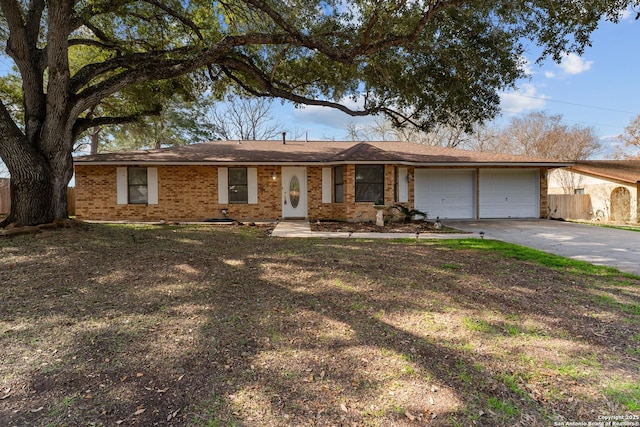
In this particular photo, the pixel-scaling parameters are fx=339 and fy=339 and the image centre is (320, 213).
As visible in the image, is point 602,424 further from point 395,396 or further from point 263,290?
point 263,290

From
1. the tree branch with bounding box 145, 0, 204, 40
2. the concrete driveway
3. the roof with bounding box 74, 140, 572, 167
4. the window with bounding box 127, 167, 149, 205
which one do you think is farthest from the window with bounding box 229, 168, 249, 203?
the concrete driveway

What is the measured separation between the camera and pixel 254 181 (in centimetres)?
1352

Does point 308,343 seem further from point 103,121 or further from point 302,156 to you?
point 302,156

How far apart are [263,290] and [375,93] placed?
7.79m

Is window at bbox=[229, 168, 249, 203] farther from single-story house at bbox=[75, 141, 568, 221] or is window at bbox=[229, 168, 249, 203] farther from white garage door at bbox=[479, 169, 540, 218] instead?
white garage door at bbox=[479, 169, 540, 218]

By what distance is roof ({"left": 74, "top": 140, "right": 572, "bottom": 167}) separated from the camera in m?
12.7

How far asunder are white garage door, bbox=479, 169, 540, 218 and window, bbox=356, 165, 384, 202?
17.3 ft

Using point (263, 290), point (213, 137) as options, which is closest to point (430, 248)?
point (263, 290)

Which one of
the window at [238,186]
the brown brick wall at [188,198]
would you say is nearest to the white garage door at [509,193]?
the brown brick wall at [188,198]

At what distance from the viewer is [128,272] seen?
5.05 m

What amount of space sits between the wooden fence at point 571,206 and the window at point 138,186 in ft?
59.6

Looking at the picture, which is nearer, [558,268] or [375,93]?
[558,268]

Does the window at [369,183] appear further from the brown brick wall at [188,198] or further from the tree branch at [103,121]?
the tree branch at [103,121]

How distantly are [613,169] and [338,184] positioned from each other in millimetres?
13986
